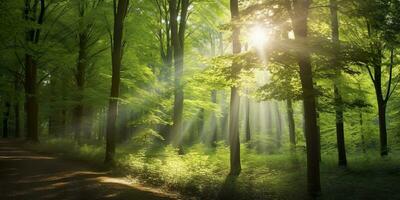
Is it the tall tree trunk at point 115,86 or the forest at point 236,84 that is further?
the tall tree trunk at point 115,86

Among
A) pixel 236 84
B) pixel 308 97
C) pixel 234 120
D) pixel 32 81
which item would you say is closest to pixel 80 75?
pixel 32 81

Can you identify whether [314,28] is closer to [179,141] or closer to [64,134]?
[179,141]

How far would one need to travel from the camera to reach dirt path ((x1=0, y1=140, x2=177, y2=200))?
9385 mm

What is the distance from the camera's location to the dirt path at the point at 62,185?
9385mm

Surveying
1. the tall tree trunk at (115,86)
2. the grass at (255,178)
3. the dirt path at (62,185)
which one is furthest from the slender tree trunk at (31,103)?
the tall tree trunk at (115,86)

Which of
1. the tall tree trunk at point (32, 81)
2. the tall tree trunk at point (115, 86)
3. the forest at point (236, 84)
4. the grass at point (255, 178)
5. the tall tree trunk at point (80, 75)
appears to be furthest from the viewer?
the tall tree trunk at point (80, 75)

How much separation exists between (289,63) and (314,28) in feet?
8.28

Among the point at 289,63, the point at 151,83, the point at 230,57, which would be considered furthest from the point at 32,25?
the point at 289,63

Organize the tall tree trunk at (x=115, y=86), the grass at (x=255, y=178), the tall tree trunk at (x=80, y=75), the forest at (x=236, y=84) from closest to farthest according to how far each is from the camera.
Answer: the forest at (x=236, y=84) → the grass at (x=255, y=178) → the tall tree trunk at (x=115, y=86) → the tall tree trunk at (x=80, y=75)

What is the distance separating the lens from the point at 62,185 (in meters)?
10.6

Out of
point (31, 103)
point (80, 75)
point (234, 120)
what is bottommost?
point (234, 120)

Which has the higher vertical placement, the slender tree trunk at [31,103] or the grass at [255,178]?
the slender tree trunk at [31,103]

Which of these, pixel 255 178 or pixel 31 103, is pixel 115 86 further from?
pixel 31 103

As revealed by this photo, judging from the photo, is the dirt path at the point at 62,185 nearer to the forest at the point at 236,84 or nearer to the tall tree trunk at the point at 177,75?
the forest at the point at 236,84
